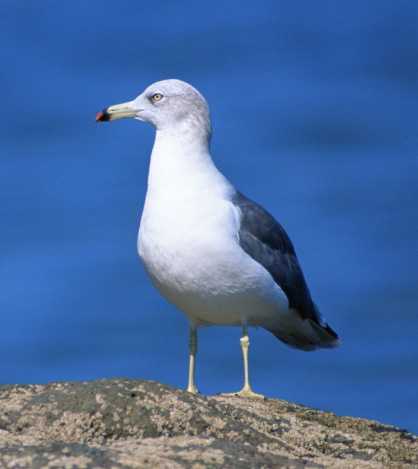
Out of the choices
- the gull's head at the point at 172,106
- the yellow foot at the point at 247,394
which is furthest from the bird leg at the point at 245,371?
the gull's head at the point at 172,106

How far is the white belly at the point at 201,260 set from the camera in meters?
9.20

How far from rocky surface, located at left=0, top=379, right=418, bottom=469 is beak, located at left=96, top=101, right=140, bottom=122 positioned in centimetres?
414

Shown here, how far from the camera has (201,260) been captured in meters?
9.21

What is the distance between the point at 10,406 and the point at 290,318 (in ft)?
16.2

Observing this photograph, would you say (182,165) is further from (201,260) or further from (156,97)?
(201,260)

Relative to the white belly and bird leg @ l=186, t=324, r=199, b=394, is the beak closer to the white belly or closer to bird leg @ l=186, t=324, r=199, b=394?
the white belly

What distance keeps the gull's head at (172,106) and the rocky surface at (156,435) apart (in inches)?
147

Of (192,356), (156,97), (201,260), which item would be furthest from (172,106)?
(192,356)

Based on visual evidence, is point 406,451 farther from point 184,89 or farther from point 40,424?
point 184,89

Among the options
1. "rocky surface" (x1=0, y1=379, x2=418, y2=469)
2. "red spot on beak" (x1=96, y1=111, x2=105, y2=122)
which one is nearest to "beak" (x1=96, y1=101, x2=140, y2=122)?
"red spot on beak" (x1=96, y1=111, x2=105, y2=122)

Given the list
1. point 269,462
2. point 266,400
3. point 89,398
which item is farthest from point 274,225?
point 269,462

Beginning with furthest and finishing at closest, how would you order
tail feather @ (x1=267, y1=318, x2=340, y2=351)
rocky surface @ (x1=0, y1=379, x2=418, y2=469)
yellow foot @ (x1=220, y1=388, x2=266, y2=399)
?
tail feather @ (x1=267, y1=318, x2=340, y2=351), yellow foot @ (x1=220, y1=388, x2=266, y2=399), rocky surface @ (x1=0, y1=379, x2=418, y2=469)

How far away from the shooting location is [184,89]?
33.3 ft

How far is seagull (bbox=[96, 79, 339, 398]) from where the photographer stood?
364 inches
